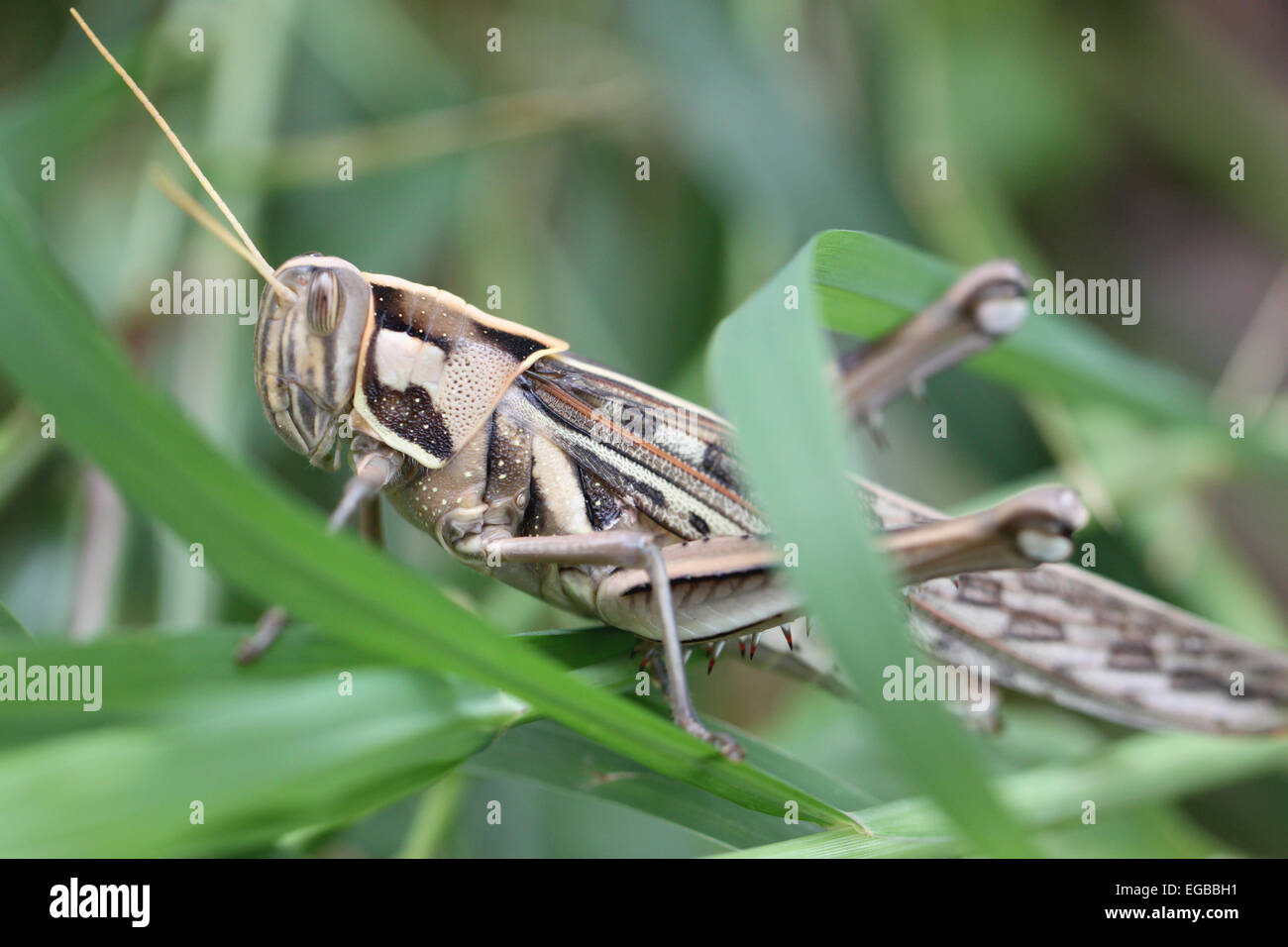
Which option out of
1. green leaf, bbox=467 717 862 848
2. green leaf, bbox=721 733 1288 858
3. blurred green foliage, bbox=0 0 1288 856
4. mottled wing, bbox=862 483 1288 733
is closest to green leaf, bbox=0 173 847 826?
blurred green foliage, bbox=0 0 1288 856

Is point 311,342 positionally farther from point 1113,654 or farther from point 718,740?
point 1113,654

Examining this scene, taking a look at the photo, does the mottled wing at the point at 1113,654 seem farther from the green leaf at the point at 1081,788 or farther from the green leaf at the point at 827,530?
the green leaf at the point at 827,530

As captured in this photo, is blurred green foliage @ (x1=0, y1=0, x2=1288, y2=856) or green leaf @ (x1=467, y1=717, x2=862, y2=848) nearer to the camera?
green leaf @ (x1=467, y1=717, x2=862, y2=848)

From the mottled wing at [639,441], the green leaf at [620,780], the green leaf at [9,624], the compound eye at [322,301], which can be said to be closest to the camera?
the green leaf at [9,624]

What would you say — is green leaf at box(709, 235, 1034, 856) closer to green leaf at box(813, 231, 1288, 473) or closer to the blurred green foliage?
green leaf at box(813, 231, 1288, 473)

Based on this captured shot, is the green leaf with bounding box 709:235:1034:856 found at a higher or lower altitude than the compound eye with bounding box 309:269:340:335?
lower

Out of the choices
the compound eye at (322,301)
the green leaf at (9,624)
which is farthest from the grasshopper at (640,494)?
the green leaf at (9,624)

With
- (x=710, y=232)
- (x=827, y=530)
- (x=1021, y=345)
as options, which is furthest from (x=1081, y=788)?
(x=710, y=232)
